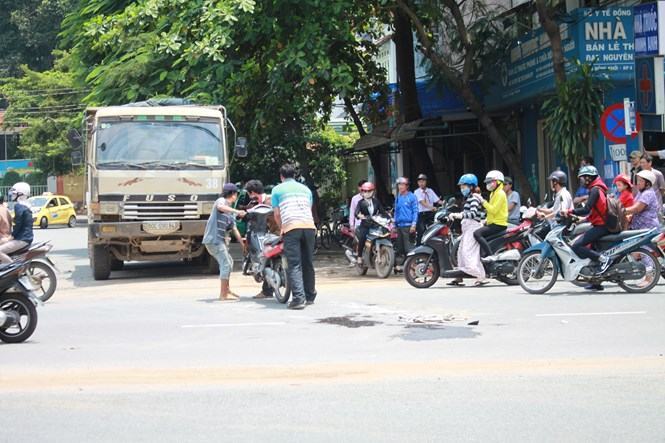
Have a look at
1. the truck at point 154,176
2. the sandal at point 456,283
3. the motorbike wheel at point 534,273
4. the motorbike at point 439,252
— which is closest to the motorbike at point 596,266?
the motorbike wheel at point 534,273

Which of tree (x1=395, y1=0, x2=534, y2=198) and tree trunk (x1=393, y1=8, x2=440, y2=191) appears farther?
tree trunk (x1=393, y1=8, x2=440, y2=191)

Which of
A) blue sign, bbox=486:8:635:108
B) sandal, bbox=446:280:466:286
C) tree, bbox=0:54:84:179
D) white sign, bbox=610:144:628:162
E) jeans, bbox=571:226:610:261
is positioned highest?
tree, bbox=0:54:84:179

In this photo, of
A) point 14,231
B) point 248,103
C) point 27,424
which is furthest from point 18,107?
point 27,424

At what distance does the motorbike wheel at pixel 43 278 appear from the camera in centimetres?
1453

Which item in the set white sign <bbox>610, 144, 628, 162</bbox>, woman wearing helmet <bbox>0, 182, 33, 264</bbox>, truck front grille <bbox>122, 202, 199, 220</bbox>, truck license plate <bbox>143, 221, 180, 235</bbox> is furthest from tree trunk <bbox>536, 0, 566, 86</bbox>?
woman wearing helmet <bbox>0, 182, 33, 264</bbox>

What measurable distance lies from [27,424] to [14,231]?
25.4 ft

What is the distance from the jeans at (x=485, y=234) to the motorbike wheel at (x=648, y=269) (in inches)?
83.5

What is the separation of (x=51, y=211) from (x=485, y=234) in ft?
125

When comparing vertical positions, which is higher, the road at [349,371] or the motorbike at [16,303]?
the motorbike at [16,303]

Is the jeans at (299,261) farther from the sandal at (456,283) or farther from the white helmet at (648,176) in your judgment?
the white helmet at (648,176)

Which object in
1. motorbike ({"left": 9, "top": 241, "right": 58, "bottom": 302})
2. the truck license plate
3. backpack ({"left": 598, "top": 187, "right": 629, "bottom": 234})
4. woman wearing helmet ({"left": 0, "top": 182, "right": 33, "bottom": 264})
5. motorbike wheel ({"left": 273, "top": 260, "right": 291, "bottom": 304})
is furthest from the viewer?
the truck license plate

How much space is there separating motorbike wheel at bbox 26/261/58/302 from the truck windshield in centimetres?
303

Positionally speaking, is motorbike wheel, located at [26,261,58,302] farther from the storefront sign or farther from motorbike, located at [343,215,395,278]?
the storefront sign

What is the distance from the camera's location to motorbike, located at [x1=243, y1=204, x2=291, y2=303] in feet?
42.7
